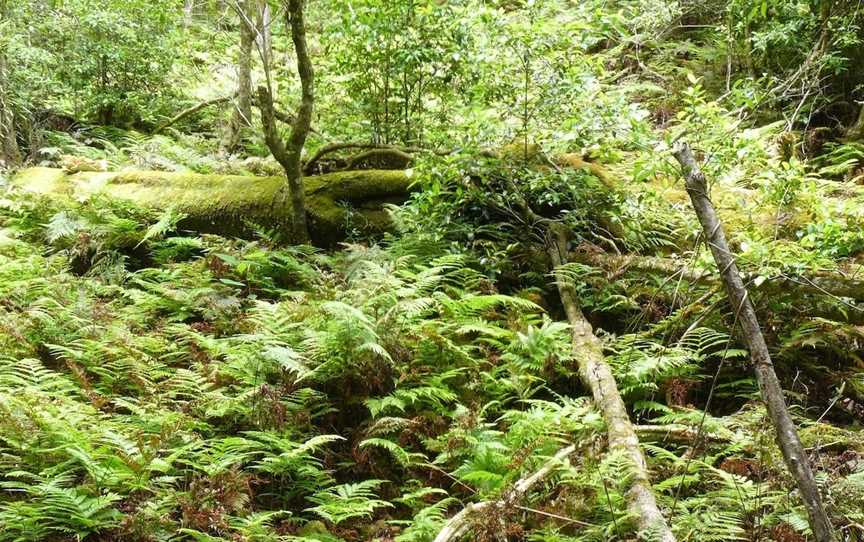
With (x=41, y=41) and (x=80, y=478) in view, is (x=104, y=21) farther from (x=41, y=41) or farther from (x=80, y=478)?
(x=80, y=478)

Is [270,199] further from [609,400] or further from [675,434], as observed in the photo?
[675,434]

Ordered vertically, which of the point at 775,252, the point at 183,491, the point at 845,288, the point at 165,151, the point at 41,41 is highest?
the point at 41,41

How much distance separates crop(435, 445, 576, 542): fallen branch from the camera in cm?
322

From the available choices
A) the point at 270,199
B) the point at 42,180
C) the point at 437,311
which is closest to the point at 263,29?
the point at 270,199

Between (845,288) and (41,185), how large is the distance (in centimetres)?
943

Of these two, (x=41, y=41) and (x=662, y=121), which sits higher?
(x=41, y=41)

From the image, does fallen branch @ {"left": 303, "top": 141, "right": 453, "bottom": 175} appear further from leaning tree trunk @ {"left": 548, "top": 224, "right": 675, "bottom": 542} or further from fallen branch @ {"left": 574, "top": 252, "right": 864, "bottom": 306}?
fallen branch @ {"left": 574, "top": 252, "right": 864, "bottom": 306}

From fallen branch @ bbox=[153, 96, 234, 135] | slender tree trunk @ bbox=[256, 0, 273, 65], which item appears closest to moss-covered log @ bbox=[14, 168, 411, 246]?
slender tree trunk @ bbox=[256, 0, 273, 65]

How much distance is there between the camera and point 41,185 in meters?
8.27

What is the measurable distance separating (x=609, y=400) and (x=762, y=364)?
4.75ft

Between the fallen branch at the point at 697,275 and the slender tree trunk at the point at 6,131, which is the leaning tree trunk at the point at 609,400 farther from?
the slender tree trunk at the point at 6,131

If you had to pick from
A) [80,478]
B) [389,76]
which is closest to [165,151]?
[389,76]

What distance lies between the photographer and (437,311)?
559 cm

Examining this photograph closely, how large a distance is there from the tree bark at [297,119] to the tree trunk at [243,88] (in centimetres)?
168
